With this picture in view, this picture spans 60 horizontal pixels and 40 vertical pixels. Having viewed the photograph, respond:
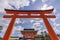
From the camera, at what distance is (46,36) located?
17.9 metres

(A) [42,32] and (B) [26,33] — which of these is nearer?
(B) [26,33]

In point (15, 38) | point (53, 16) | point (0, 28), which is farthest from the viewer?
point (15, 38)

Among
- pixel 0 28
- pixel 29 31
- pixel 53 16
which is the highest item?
pixel 29 31

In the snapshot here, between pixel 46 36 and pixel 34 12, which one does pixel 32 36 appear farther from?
pixel 34 12

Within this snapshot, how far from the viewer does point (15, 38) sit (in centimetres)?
2225

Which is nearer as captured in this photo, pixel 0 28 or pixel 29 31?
pixel 0 28

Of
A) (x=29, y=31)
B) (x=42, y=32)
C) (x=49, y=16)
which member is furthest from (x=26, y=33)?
(x=49, y=16)

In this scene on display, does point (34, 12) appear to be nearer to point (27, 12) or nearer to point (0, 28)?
point (27, 12)

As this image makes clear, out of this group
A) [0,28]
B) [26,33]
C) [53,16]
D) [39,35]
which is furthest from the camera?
[39,35]

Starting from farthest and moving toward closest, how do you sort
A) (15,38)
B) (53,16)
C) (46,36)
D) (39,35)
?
(15,38) → (39,35) → (46,36) → (53,16)

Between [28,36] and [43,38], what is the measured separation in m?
2.41

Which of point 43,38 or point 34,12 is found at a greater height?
point 43,38

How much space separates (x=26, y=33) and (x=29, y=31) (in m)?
0.50

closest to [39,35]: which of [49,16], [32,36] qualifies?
[32,36]
